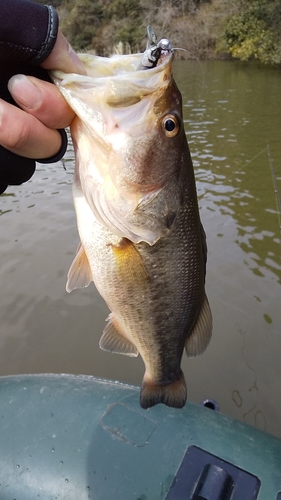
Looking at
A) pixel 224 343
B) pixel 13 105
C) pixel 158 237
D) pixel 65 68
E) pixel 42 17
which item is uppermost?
pixel 42 17

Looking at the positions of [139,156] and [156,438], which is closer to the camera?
[139,156]

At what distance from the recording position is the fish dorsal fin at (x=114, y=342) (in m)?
2.05

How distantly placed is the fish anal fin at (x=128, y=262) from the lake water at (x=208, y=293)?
8.81ft

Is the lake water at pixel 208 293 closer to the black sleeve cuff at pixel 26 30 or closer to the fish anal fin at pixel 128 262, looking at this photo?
the fish anal fin at pixel 128 262

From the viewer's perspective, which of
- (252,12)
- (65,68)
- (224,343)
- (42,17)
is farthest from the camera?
(252,12)

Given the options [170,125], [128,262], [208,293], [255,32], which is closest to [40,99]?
[170,125]

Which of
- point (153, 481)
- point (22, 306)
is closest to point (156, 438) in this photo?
point (153, 481)

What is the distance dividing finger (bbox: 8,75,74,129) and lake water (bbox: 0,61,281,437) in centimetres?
333

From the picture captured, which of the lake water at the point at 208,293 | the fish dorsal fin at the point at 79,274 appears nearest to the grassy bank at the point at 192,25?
the lake water at the point at 208,293

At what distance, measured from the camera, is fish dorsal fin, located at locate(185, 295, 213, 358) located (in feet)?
6.53

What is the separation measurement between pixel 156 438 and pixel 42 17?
2.03m

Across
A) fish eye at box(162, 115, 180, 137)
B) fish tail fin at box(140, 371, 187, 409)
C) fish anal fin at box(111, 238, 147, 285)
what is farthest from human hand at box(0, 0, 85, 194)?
fish tail fin at box(140, 371, 187, 409)

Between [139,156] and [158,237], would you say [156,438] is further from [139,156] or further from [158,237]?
[139,156]

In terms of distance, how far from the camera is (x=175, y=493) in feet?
6.20
